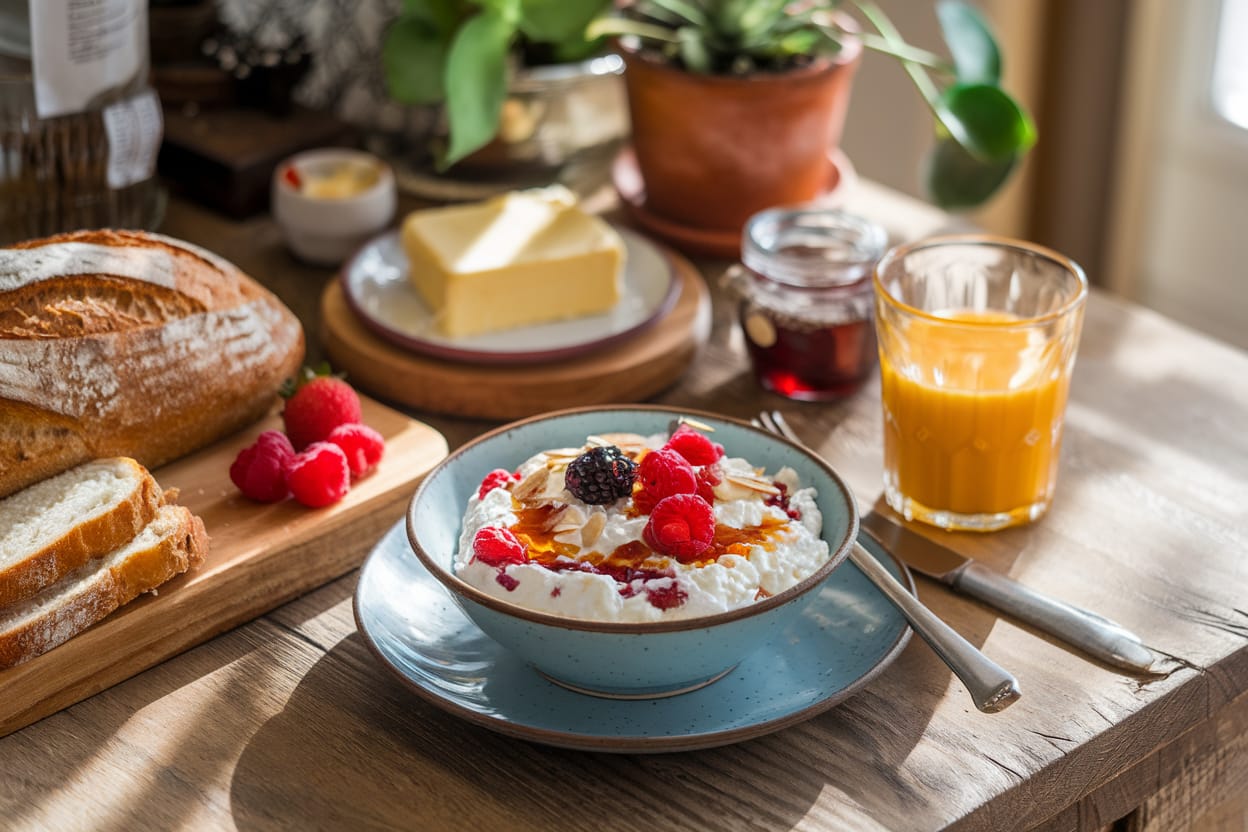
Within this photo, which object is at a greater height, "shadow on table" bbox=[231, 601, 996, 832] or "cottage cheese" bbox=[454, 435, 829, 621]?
"cottage cheese" bbox=[454, 435, 829, 621]

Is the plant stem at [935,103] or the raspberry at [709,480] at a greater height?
the plant stem at [935,103]

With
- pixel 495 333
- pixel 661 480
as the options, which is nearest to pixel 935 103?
pixel 495 333

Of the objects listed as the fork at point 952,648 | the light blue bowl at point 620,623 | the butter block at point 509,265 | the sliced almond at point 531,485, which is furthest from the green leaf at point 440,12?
the fork at point 952,648

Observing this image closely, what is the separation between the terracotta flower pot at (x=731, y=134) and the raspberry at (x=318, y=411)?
2.36ft

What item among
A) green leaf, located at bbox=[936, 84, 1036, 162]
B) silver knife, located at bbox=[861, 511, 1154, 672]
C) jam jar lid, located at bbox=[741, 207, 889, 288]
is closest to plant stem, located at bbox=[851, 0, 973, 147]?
green leaf, located at bbox=[936, 84, 1036, 162]

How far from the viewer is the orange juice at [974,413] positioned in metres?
1.37

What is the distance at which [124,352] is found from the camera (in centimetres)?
139

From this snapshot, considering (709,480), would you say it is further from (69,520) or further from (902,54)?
(902,54)

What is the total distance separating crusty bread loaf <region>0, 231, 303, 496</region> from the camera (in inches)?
52.2

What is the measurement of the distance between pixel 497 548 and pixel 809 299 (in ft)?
2.24

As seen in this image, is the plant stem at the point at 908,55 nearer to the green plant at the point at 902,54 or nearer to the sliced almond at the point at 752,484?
the green plant at the point at 902,54

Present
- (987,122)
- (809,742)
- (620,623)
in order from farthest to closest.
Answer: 1. (987,122)
2. (809,742)
3. (620,623)

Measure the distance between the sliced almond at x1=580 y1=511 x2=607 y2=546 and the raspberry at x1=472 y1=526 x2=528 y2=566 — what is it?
0.16 ft

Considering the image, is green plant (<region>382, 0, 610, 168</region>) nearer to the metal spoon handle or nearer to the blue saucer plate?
the blue saucer plate
